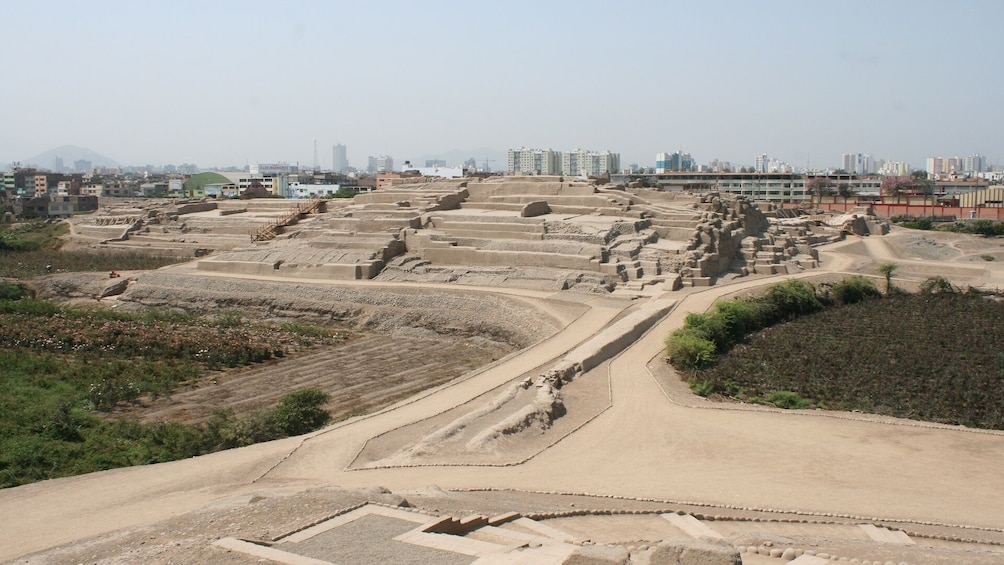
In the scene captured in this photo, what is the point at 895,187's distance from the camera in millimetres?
77062

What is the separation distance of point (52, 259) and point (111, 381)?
25.6 meters

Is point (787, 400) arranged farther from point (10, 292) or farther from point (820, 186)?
point (820, 186)

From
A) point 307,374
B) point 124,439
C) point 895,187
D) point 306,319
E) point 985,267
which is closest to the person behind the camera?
point 124,439

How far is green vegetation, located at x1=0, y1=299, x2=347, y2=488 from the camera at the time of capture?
15.6m

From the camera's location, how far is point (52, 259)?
1695 inches

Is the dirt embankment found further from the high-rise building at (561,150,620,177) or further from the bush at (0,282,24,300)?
the high-rise building at (561,150,620,177)

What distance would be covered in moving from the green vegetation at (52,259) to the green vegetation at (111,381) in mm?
6362

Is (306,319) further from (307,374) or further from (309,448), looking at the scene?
(309,448)

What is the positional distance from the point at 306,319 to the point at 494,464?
59.4ft

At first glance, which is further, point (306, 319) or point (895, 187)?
point (895, 187)

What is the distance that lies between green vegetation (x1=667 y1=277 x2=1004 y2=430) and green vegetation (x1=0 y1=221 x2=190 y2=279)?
27.9 metres

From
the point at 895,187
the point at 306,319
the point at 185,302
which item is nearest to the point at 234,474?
the point at 306,319

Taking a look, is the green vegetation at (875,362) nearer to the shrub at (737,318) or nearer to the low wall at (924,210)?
the shrub at (737,318)

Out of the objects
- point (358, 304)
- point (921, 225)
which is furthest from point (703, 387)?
point (921, 225)
